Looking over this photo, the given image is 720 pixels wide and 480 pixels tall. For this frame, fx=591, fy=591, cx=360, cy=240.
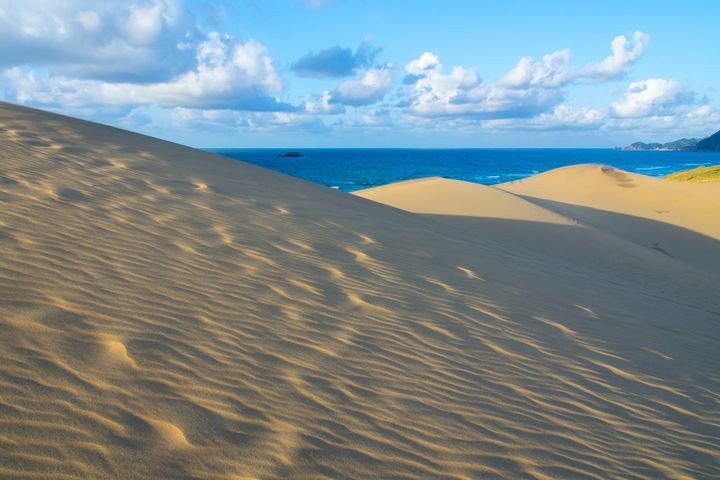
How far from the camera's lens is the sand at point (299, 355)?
9.09 feet

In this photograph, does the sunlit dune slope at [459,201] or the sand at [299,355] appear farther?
the sunlit dune slope at [459,201]

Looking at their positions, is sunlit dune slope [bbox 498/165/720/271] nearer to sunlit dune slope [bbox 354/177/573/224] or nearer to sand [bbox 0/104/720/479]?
sunlit dune slope [bbox 354/177/573/224]

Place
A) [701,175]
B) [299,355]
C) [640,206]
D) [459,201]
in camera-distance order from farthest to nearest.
Answer: 1. [701,175]
2. [640,206]
3. [459,201]
4. [299,355]

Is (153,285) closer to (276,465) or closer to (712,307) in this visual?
(276,465)

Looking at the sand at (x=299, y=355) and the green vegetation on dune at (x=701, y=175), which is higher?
the green vegetation on dune at (x=701, y=175)

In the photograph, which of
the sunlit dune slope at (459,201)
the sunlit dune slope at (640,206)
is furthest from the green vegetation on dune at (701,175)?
the sunlit dune slope at (459,201)

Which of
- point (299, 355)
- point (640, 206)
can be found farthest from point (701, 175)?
point (299, 355)

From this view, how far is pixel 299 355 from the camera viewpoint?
3.83 meters

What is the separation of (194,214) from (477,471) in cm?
505

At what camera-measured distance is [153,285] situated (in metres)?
4.45

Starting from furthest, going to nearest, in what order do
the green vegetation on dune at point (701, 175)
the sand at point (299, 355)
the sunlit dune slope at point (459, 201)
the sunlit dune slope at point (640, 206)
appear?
the green vegetation on dune at point (701, 175), the sunlit dune slope at point (640, 206), the sunlit dune slope at point (459, 201), the sand at point (299, 355)

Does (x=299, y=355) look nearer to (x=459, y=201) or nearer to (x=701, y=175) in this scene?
(x=459, y=201)

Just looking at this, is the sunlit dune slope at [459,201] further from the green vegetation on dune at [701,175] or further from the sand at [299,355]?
the green vegetation on dune at [701,175]

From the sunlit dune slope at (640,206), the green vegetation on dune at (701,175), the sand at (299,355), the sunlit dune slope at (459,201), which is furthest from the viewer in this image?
the green vegetation on dune at (701,175)
